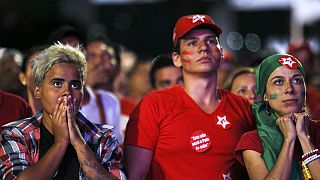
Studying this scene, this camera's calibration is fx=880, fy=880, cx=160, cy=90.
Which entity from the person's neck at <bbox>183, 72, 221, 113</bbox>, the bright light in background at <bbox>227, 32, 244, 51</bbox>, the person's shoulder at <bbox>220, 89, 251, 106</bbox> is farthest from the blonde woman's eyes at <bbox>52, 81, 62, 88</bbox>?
the bright light in background at <bbox>227, 32, 244, 51</bbox>

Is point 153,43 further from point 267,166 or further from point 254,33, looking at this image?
point 267,166

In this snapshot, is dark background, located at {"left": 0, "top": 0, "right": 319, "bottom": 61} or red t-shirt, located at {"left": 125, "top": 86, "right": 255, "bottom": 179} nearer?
red t-shirt, located at {"left": 125, "top": 86, "right": 255, "bottom": 179}

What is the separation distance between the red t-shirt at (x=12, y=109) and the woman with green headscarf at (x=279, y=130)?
5.56 feet

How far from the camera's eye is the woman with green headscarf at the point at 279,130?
614 cm

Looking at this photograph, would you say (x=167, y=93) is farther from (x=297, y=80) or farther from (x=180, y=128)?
(x=297, y=80)

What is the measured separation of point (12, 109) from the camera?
22.2 feet

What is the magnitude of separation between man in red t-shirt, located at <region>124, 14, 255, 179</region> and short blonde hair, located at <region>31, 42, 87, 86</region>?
72 cm

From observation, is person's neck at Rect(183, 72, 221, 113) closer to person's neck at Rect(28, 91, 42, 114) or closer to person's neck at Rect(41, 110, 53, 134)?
person's neck at Rect(41, 110, 53, 134)

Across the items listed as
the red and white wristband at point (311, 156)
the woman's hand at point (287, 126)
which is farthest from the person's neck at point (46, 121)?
the red and white wristband at point (311, 156)

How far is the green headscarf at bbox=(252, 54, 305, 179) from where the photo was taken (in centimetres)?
626

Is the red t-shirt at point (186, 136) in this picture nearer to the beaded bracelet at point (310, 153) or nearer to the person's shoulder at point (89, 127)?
the person's shoulder at point (89, 127)

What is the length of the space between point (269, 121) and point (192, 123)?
60 centimetres

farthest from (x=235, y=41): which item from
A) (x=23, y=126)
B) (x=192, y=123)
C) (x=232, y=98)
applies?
(x=23, y=126)

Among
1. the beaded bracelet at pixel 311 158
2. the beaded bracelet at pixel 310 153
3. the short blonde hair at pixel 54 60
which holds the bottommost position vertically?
the beaded bracelet at pixel 311 158
